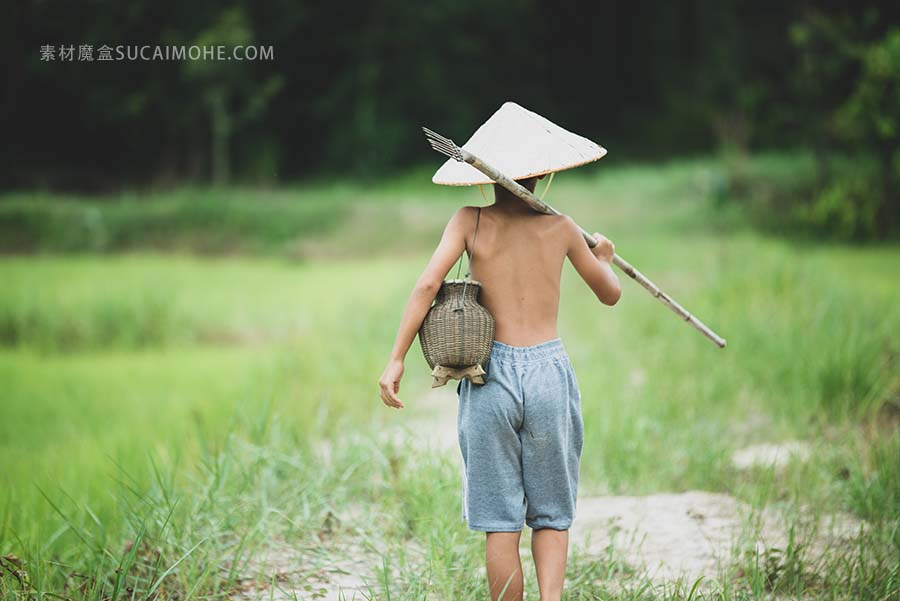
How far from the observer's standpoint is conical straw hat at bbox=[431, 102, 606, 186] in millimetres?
2473

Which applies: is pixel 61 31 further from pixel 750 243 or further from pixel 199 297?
pixel 750 243

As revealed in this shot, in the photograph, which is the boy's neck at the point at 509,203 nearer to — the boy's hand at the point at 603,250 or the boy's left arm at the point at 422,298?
the boy's left arm at the point at 422,298

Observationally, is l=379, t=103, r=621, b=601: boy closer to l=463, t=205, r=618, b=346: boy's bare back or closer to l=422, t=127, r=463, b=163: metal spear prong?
l=463, t=205, r=618, b=346: boy's bare back

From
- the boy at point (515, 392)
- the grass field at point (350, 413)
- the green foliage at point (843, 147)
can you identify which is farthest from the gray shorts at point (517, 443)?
the green foliage at point (843, 147)

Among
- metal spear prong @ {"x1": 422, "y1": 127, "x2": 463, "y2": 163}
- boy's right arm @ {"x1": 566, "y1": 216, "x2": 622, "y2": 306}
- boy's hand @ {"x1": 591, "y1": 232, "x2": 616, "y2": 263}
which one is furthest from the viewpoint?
boy's hand @ {"x1": 591, "y1": 232, "x2": 616, "y2": 263}

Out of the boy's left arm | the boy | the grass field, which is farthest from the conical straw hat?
the grass field

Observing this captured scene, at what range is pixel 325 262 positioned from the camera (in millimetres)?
13430

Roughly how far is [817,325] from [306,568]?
412cm

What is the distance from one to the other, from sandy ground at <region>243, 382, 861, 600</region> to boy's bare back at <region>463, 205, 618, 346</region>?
31.2 inches

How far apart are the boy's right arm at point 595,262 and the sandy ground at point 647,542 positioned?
2.54ft

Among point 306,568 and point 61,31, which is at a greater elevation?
point 61,31

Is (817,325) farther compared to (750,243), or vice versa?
(750,243)

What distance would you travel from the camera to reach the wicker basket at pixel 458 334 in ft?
7.87

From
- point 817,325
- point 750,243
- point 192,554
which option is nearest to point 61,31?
point 750,243
